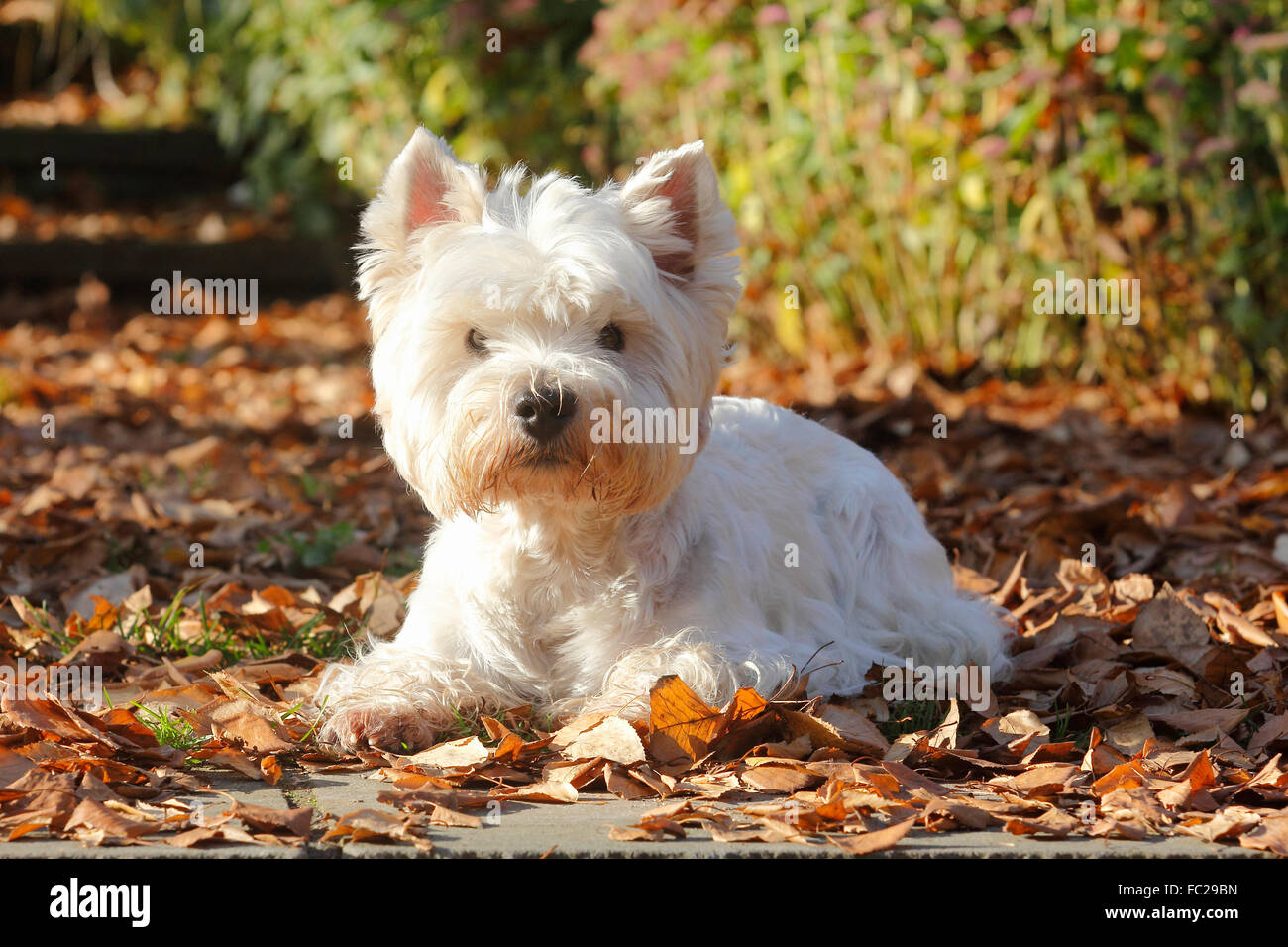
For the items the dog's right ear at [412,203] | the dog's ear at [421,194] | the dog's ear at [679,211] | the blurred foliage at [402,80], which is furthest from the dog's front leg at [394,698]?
the blurred foliage at [402,80]

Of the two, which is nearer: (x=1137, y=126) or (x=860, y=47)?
(x=1137, y=126)

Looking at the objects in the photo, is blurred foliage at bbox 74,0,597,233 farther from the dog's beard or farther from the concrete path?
the concrete path

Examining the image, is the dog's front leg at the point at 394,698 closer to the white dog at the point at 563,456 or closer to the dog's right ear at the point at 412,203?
the white dog at the point at 563,456

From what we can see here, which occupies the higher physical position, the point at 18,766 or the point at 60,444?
the point at 60,444

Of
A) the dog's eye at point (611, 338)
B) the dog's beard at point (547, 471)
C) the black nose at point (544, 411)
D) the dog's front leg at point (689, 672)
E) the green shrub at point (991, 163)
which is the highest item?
the green shrub at point (991, 163)

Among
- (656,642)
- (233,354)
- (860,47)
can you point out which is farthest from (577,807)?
(233,354)

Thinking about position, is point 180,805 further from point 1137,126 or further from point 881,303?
point 881,303

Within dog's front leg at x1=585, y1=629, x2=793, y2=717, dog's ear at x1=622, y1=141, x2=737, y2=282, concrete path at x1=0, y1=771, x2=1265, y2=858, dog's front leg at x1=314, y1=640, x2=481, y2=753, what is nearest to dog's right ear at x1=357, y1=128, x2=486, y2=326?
dog's ear at x1=622, y1=141, x2=737, y2=282
